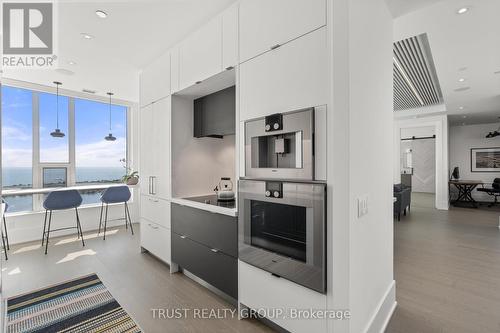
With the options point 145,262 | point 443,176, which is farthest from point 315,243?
point 443,176

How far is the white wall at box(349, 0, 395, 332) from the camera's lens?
1614 millimetres

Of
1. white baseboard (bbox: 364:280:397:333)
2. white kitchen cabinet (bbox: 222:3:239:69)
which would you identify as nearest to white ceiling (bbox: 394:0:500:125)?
white kitchen cabinet (bbox: 222:3:239:69)

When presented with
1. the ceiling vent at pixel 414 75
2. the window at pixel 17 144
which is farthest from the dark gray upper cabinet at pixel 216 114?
the window at pixel 17 144

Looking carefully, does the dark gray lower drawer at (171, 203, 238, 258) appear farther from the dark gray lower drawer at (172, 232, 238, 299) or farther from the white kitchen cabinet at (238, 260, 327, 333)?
the white kitchen cabinet at (238, 260, 327, 333)

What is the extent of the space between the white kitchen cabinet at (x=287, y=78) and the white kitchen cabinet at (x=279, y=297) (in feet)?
4.24

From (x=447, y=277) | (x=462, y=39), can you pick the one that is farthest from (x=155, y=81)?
(x=447, y=277)

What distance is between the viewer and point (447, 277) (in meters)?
2.91

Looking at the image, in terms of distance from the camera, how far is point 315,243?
5.27 feet

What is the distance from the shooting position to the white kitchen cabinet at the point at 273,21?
162 cm

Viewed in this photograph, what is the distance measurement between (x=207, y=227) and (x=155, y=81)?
2.22m

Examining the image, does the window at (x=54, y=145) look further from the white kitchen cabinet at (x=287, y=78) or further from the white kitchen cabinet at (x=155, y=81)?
the white kitchen cabinet at (x=287, y=78)

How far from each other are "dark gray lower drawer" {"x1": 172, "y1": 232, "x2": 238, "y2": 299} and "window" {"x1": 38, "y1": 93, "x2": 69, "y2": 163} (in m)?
3.59

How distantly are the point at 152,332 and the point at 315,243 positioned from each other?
5.08ft

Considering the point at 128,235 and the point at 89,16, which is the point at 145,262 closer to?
the point at 128,235
